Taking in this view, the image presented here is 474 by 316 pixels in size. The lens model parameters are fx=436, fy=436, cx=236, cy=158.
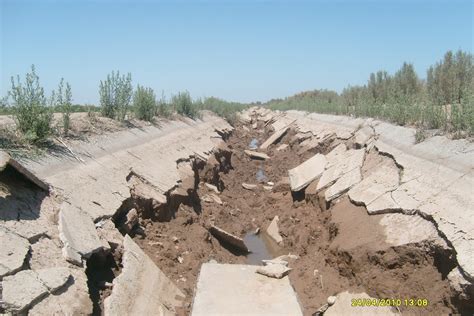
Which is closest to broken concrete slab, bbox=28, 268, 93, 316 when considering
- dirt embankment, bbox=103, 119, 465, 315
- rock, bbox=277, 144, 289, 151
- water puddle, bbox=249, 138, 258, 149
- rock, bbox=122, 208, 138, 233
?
dirt embankment, bbox=103, 119, 465, 315

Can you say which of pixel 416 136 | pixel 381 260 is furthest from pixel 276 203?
pixel 381 260

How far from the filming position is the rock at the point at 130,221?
546 centimetres

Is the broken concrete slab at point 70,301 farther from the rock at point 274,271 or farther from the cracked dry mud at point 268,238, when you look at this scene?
the rock at point 274,271

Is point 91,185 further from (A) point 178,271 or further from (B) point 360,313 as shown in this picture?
(B) point 360,313

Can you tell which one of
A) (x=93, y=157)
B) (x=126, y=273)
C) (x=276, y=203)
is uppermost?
(x=93, y=157)

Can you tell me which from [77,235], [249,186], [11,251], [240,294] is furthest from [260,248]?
[11,251]

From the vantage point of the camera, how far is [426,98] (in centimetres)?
1146

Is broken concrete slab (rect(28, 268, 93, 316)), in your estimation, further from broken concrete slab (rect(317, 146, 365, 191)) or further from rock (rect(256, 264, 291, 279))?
broken concrete slab (rect(317, 146, 365, 191))

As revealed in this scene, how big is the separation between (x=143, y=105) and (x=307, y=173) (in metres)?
5.50

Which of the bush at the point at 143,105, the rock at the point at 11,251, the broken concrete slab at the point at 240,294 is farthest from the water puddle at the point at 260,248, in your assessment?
the bush at the point at 143,105

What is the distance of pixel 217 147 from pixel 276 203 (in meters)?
3.94

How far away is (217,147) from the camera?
42.8ft

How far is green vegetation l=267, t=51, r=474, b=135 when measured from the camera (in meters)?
7.79

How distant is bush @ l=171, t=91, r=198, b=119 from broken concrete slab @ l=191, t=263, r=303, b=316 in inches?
513
